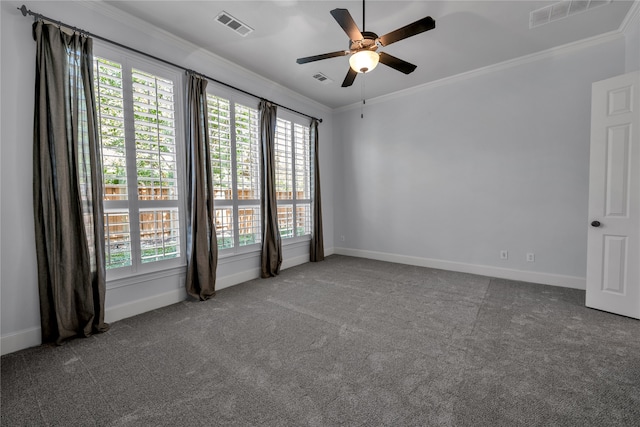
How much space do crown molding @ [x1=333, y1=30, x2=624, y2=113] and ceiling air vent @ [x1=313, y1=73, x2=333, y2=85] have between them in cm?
121

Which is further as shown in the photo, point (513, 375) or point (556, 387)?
point (513, 375)

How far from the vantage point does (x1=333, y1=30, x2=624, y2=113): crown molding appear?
3.20 m

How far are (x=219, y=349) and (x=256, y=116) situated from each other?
3255 mm

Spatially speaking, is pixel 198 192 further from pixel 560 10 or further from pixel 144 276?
pixel 560 10

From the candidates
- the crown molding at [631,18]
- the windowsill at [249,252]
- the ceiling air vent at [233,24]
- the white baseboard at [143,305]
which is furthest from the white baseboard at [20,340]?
the crown molding at [631,18]

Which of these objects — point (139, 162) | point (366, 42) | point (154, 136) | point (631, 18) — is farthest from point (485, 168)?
point (139, 162)

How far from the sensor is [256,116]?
161 inches

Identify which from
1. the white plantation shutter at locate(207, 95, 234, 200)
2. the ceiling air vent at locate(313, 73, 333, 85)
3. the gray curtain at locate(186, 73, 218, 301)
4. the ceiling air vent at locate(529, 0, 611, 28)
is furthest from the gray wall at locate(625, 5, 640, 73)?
the gray curtain at locate(186, 73, 218, 301)

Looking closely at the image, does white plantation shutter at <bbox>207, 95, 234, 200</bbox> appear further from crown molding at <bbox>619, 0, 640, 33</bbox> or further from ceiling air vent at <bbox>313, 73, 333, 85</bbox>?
crown molding at <bbox>619, 0, 640, 33</bbox>

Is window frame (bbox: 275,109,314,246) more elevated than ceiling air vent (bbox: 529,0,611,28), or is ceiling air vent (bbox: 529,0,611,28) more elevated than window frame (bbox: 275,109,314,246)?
ceiling air vent (bbox: 529,0,611,28)

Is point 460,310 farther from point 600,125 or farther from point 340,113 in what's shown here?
point 340,113

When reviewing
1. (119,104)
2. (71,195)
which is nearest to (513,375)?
(71,195)

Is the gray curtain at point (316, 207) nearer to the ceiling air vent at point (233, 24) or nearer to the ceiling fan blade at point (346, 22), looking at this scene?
the ceiling air vent at point (233, 24)

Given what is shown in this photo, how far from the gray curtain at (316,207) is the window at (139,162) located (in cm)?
255
